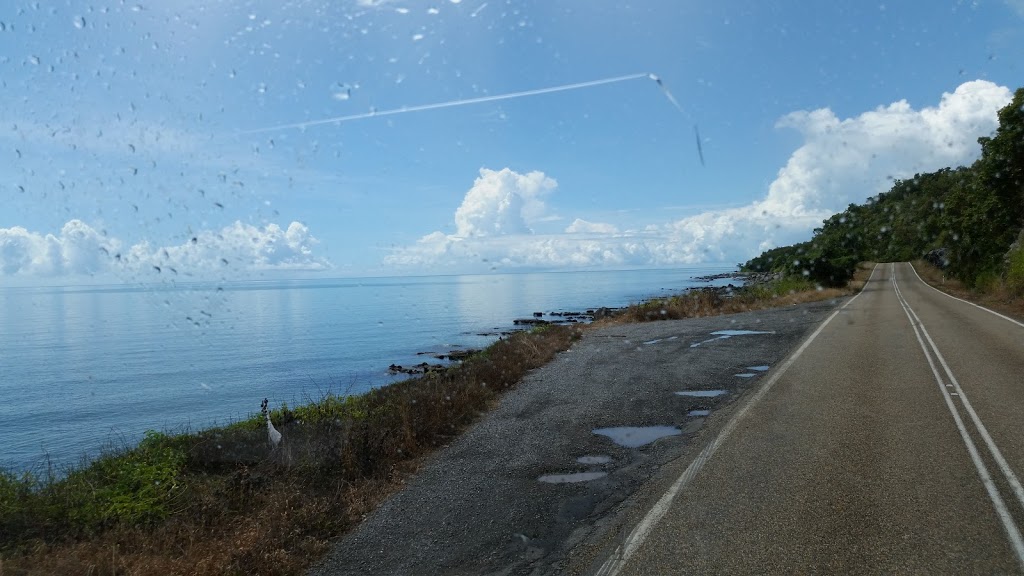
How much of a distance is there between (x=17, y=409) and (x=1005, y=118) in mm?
45080

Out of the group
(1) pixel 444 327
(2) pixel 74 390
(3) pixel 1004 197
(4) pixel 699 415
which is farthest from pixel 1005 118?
(2) pixel 74 390

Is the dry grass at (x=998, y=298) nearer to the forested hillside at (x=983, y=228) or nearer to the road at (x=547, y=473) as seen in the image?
the forested hillside at (x=983, y=228)

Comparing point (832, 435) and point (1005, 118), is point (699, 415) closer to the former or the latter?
point (832, 435)

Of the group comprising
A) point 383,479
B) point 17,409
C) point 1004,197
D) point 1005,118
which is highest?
point 1005,118

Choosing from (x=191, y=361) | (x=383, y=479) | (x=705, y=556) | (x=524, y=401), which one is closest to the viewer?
(x=705, y=556)

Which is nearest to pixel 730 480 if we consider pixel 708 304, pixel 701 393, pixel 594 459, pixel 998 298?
pixel 594 459

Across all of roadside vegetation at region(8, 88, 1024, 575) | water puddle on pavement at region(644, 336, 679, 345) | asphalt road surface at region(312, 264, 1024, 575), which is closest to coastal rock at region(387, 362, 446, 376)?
water puddle on pavement at region(644, 336, 679, 345)

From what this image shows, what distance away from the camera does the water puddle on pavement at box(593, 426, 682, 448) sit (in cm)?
832

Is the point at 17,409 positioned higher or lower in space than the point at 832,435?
lower

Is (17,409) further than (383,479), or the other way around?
(17,409)

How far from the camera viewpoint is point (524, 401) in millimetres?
11148

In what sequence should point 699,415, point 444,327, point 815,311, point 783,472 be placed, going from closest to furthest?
1. point 783,472
2. point 699,415
3. point 815,311
4. point 444,327

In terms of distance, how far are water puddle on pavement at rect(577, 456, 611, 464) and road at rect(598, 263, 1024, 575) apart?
2.92 ft

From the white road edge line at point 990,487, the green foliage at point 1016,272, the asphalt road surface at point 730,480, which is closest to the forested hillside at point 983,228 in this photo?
the green foliage at point 1016,272
